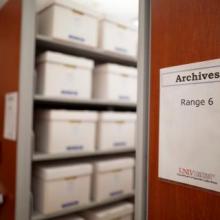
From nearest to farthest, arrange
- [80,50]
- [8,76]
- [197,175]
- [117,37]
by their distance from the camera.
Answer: [197,175] < [8,76] < [80,50] < [117,37]

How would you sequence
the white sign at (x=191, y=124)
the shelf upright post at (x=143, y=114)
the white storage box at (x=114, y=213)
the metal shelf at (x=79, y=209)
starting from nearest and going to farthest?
1. the white sign at (x=191, y=124)
2. the shelf upright post at (x=143, y=114)
3. the metal shelf at (x=79, y=209)
4. the white storage box at (x=114, y=213)

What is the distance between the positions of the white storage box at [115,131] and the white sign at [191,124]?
42.3 inches

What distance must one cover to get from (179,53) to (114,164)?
4.17 feet

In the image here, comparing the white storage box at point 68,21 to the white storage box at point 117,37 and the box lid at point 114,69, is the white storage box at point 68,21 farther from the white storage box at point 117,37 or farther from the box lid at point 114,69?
the box lid at point 114,69

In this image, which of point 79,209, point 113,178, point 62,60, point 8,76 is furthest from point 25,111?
point 113,178

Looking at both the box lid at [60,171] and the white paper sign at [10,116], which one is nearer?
the white paper sign at [10,116]

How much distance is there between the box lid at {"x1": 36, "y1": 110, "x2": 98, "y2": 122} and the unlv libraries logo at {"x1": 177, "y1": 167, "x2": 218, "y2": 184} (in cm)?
98

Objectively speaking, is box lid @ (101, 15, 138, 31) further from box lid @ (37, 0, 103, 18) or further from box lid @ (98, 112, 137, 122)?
box lid @ (98, 112, 137, 122)

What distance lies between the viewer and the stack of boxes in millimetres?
1426

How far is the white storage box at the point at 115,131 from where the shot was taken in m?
1.68

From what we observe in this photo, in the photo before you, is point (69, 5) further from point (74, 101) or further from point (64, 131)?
point (64, 131)

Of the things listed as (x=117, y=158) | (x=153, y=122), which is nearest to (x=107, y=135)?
(x=117, y=158)

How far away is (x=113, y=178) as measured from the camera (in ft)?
5.72

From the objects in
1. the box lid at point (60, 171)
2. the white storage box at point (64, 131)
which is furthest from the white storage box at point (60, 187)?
the white storage box at point (64, 131)
